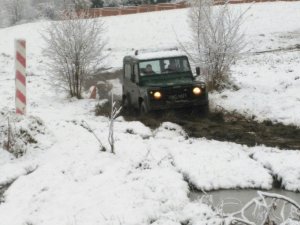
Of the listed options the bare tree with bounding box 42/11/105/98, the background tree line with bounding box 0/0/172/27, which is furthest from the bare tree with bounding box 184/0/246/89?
the background tree line with bounding box 0/0/172/27

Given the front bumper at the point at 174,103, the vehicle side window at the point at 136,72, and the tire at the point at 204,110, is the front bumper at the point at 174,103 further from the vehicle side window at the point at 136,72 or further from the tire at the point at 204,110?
the vehicle side window at the point at 136,72

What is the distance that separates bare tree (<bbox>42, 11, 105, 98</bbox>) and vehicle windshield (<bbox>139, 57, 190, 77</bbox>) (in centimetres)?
495

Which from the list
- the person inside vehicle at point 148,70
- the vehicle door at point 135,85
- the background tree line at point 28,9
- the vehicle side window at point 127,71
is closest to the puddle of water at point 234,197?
the vehicle door at point 135,85

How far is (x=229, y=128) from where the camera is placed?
10.4m

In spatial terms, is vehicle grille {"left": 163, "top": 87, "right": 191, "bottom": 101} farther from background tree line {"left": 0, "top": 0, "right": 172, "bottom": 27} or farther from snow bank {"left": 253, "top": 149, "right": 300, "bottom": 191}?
background tree line {"left": 0, "top": 0, "right": 172, "bottom": 27}

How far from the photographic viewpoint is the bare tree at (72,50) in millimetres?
16750

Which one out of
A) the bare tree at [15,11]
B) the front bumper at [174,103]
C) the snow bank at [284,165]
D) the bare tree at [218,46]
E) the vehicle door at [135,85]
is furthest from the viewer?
the bare tree at [15,11]

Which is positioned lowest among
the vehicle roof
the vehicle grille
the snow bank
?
the snow bank

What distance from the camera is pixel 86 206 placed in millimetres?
5941

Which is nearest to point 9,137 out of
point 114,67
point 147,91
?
point 147,91

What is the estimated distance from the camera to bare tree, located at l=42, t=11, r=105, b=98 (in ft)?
55.0

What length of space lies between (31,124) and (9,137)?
0.80 m

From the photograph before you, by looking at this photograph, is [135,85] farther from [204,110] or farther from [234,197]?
[234,197]

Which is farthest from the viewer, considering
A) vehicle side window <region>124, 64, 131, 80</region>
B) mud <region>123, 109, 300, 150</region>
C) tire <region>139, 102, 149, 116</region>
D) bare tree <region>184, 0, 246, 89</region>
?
bare tree <region>184, 0, 246, 89</region>
